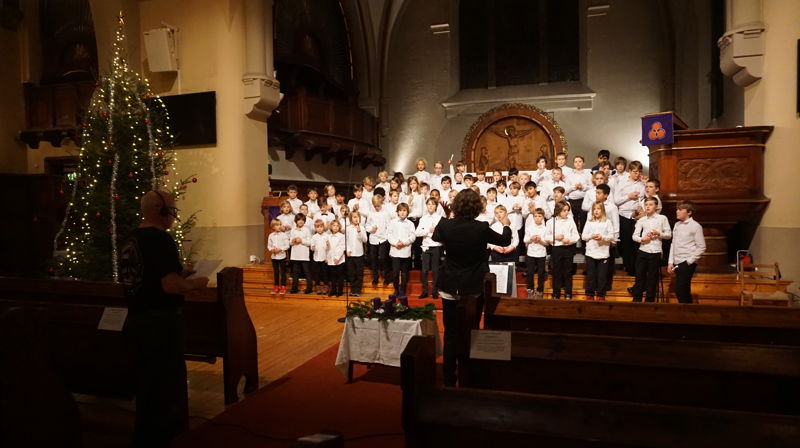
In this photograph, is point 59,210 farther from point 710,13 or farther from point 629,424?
point 710,13

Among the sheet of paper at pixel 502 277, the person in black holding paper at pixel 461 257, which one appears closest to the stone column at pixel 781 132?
the sheet of paper at pixel 502 277

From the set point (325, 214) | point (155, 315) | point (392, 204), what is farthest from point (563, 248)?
point (155, 315)

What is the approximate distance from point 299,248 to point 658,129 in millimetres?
5588

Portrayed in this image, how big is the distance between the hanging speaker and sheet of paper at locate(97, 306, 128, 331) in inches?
278

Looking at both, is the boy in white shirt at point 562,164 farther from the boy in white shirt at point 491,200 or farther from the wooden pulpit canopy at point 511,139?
the wooden pulpit canopy at point 511,139

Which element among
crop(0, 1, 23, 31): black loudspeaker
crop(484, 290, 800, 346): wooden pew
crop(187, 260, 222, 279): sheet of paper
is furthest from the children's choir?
crop(0, 1, 23, 31): black loudspeaker

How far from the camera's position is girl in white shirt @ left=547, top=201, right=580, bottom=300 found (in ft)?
22.6

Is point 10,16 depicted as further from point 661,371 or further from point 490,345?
point 661,371

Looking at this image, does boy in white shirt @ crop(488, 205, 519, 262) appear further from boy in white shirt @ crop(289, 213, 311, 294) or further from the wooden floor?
boy in white shirt @ crop(289, 213, 311, 294)

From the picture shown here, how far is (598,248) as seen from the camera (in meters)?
6.73

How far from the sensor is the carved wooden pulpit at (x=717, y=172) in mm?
6852

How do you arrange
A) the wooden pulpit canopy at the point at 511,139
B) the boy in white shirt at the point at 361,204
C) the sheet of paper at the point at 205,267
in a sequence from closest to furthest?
the sheet of paper at the point at 205,267 < the boy in white shirt at the point at 361,204 < the wooden pulpit canopy at the point at 511,139

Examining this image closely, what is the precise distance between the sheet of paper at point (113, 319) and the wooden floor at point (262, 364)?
75cm

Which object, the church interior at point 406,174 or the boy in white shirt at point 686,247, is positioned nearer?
the church interior at point 406,174
